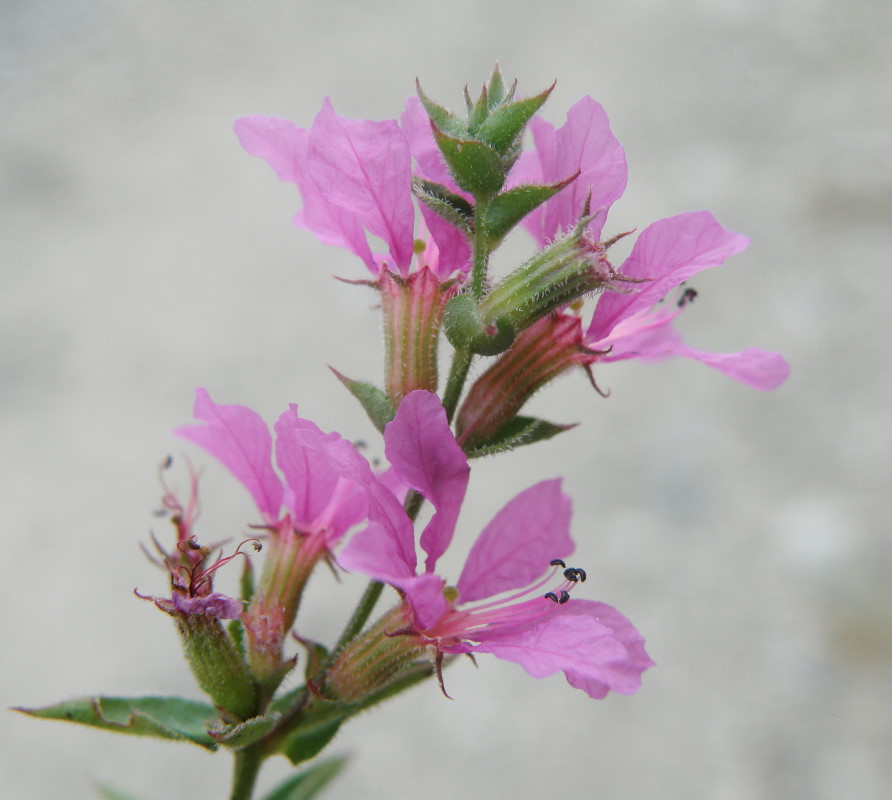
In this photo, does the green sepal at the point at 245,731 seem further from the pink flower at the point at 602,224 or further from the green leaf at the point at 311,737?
the pink flower at the point at 602,224

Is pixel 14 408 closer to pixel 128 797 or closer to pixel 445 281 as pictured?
pixel 128 797

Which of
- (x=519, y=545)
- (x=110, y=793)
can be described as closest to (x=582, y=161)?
(x=519, y=545)

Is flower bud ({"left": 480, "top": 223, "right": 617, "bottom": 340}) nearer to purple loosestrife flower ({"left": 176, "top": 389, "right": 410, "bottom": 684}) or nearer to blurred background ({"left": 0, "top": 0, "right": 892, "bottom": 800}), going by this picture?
purple loosestrife flower ({"left": 176, "top": 389, "right": 410, "bottom": 684})

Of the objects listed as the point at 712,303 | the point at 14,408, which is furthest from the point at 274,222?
the point at 712,303

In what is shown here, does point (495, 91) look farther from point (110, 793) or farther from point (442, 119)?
point (110, 793)

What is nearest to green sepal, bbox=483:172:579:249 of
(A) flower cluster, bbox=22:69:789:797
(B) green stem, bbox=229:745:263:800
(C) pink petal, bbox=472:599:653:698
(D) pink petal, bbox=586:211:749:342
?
(A) flower cluster, bbox=22:69:789:797
